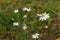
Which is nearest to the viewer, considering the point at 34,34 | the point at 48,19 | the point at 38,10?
the point at 34,34

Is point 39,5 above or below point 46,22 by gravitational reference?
above

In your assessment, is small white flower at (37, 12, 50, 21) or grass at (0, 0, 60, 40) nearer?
grass at (0, 0, 60, 40)

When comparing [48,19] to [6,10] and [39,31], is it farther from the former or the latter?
[6,10]

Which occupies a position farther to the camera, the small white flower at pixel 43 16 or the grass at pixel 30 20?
the small white flower at pixel 43 16

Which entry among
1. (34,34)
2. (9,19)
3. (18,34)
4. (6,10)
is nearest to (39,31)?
(34,34)

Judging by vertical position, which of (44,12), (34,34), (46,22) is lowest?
(34,34)

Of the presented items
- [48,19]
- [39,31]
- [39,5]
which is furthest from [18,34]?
[39,5]

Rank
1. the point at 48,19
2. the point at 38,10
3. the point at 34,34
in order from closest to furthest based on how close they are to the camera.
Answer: the point at 34,34
the point at 48,19
the point at 38,10

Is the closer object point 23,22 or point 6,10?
point 23,22
